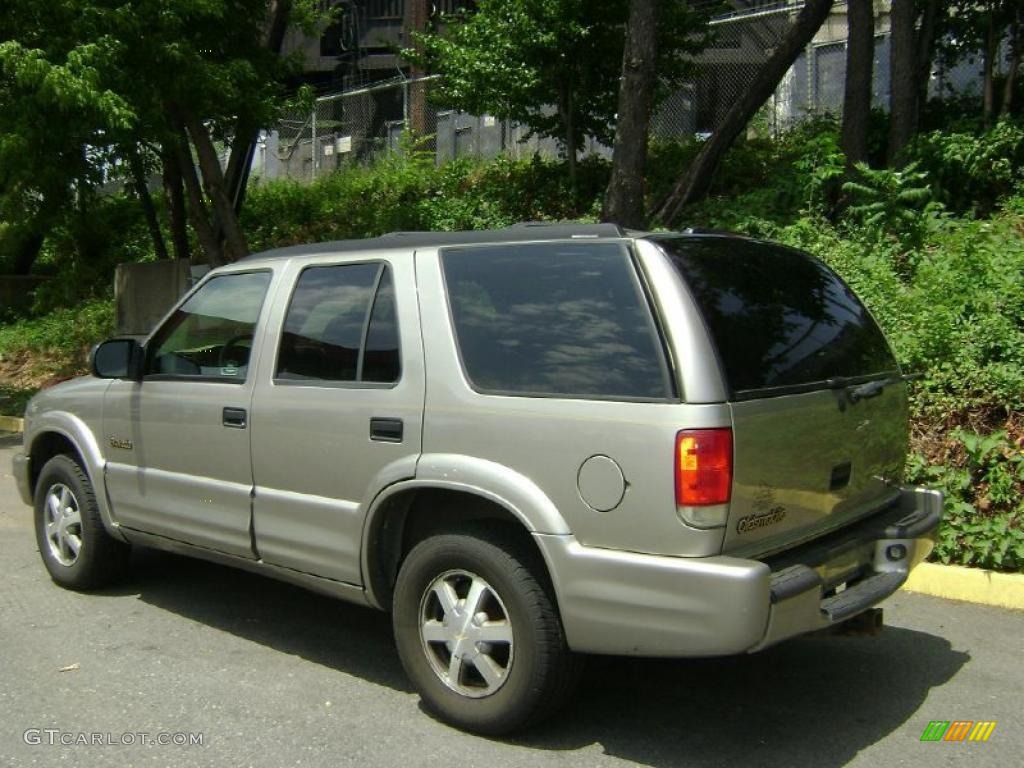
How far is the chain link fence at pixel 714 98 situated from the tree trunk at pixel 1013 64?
1.12 meters

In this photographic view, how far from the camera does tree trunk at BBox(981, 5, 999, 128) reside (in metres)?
12.1

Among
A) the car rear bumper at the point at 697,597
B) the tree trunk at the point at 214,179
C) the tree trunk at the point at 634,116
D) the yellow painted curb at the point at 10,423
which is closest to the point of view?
the car rear bumper at the point at 697,597

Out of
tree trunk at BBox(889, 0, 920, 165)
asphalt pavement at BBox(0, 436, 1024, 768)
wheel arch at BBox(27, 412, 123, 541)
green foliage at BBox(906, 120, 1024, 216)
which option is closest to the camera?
asphalt pavement at BBox(0, 436, 1024, 768)

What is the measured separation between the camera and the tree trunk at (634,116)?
10.6 metres

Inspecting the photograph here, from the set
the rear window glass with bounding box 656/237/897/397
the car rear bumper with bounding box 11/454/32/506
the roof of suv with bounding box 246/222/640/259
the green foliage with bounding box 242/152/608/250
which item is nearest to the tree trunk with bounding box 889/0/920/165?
the green foliage with bounding box 242/152/608/250

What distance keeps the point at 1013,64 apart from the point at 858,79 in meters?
1.77

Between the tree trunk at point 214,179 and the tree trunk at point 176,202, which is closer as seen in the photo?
the tree trunk at point 214,179

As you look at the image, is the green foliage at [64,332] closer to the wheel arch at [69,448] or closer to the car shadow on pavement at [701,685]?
the wheel arch at [69,448]

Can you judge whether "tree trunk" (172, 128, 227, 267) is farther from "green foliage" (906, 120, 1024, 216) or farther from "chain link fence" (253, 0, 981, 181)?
"green foliage" (906, 120, 1024, 216)

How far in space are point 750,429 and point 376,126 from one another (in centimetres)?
2142

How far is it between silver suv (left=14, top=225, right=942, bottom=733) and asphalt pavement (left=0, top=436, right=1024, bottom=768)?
39 centimetres

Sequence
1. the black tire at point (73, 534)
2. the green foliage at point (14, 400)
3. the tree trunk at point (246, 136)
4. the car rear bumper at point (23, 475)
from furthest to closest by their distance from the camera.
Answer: the tree trunk at point (246, 136) → the green foliage at point (14, 400) → the car rear bumper at point (23, 475) → the black tire at point (73, 534)

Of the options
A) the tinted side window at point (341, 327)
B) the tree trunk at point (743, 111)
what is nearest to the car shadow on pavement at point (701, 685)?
the tinted side window at point (341, 327)

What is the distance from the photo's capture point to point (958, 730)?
420 cm
